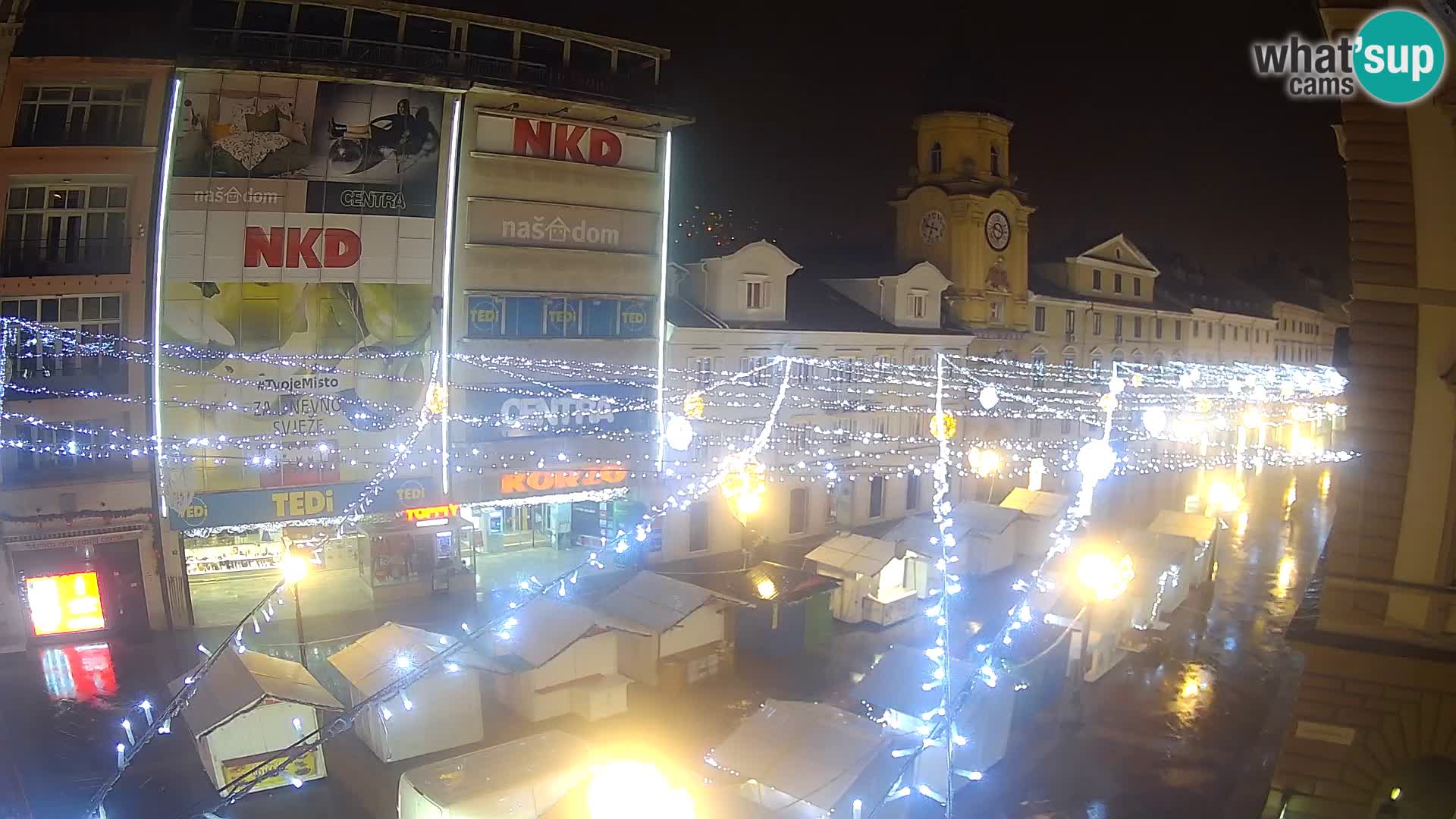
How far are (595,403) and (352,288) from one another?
6433 millimetres

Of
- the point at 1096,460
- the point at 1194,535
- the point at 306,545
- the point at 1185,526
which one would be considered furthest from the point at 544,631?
the point at 1185,526

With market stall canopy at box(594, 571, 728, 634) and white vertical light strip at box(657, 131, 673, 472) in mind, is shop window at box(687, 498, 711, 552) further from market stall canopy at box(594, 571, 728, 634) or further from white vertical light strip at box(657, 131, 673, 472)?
market stall canopy at box(594, 571, 728, 634)

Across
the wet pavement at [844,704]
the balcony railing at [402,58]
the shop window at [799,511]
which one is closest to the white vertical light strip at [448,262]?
the balcony railing at [402,58]

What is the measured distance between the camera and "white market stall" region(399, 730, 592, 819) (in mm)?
11219

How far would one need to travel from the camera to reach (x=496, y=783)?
37.9ft

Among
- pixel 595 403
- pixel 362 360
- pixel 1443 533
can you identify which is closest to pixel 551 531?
pixel 595 403

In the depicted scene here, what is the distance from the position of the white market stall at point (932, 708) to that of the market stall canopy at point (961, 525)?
687 centimetres

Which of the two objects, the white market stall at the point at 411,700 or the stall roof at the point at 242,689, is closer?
the stall roof at the point at 242,689

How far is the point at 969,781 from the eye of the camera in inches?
553

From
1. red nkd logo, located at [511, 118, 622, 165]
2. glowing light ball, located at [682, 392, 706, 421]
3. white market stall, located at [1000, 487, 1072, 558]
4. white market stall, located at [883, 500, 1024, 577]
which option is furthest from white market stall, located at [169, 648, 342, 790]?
white market stall, located at [1000, 487, 1072, 558]

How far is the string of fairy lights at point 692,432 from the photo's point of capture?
17.0 m

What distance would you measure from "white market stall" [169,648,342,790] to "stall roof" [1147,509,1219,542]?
746 inches

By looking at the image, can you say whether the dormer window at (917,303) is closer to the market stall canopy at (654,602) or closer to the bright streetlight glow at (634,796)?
the market stall canopy at (654,602)

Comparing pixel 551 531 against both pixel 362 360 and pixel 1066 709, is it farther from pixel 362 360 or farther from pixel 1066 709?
pixel 1066 709
